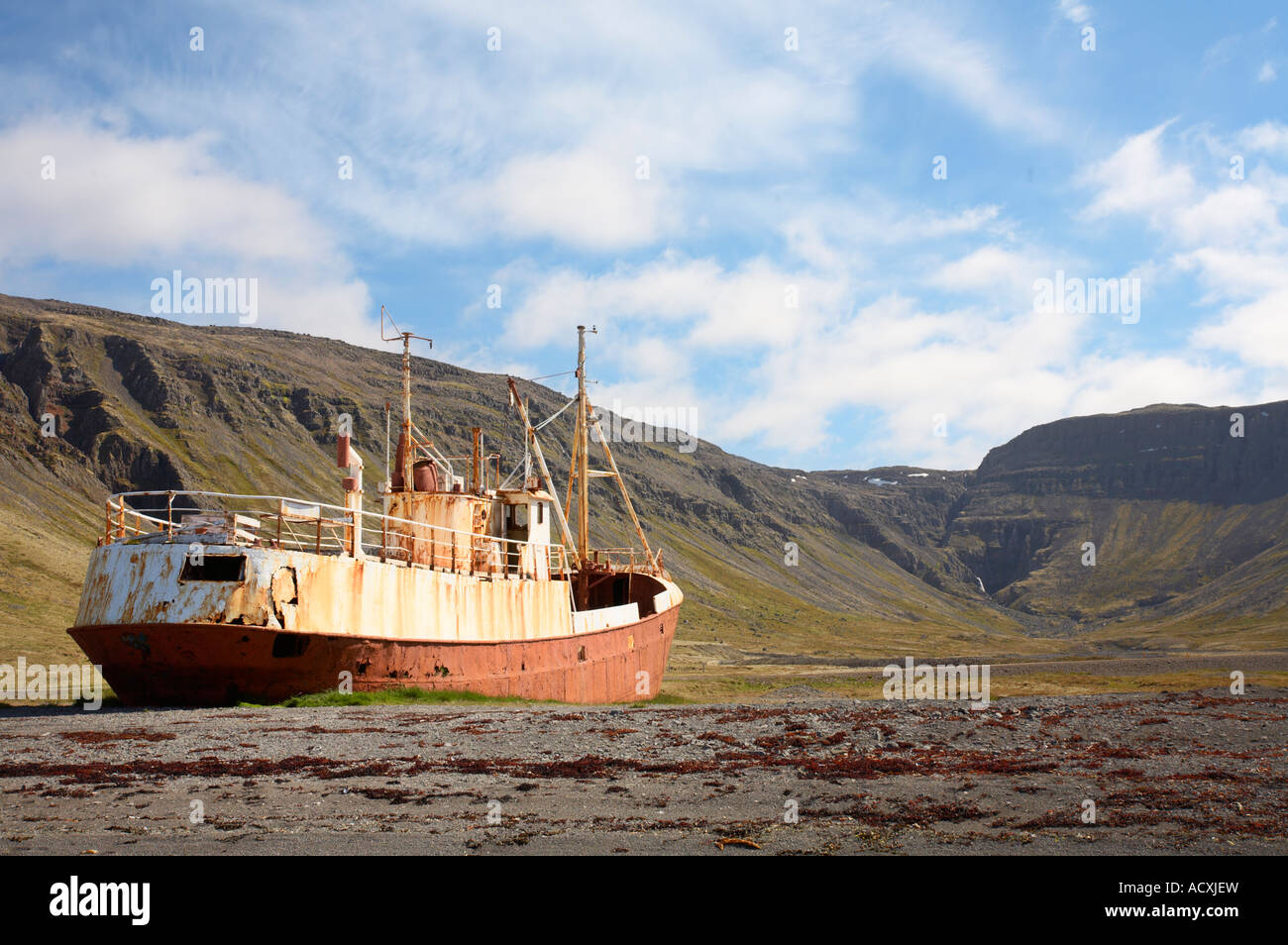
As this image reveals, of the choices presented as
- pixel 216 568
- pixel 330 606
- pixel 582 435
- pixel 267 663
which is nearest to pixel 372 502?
pixel 582 435

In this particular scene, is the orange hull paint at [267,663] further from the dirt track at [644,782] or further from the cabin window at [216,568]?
the dirt track at [644,782]

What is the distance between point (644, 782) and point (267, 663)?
40.1ft

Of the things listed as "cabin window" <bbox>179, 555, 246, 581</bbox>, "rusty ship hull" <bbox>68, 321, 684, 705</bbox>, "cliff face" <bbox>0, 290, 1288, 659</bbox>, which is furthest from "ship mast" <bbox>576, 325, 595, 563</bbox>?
"cliff face" <bbox>0, 290, 1288, 659</bbox>

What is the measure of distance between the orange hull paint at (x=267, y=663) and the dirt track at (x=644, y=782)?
1.34 metres

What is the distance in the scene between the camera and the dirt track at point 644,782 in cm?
939

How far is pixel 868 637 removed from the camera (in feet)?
383

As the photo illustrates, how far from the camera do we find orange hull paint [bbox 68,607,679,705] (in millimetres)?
20609

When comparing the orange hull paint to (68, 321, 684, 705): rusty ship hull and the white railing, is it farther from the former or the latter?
the white railing

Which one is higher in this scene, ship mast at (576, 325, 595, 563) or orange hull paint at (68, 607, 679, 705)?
ship mast at (576, 325, 595, 563)

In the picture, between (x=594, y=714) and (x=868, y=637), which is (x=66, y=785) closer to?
(x=594, y=714)

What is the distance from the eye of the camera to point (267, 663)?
2139 cm

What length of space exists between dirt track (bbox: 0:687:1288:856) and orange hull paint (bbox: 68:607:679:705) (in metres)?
1.34

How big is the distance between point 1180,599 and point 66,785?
568 ft
